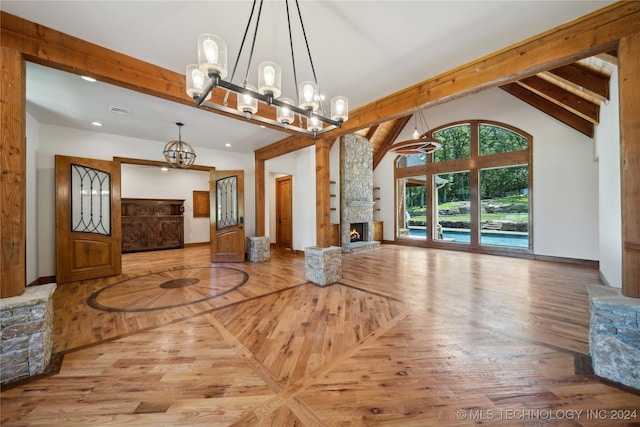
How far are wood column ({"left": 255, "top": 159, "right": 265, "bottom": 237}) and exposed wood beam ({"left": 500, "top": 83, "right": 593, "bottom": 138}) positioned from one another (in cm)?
654

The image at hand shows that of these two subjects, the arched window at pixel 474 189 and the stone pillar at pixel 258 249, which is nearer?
the stone pillar at pixel 258 249

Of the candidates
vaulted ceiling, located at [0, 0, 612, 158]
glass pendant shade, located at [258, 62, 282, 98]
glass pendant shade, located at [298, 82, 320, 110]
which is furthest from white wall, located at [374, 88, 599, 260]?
glass pendant shade, located at [258, 62, 282, 98]

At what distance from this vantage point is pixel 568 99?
176 inches

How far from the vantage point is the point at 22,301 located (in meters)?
1.76

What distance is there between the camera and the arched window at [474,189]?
622 cm

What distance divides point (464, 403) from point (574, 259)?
605 cm

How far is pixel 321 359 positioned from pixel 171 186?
8.07 metres

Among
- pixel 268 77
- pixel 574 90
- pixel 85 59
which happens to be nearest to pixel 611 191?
pixel 574 90

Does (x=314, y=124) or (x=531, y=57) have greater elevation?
(x=531, y=57)

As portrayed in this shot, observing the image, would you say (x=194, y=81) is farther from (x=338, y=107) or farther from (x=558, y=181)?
(x=558, y=181)

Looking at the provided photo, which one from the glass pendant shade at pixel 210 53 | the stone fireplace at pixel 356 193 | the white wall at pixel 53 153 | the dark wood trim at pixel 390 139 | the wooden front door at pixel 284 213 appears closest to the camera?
the glass pendant shade at pixel 210 53

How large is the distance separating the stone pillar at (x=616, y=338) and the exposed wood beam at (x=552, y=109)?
5.32 meters

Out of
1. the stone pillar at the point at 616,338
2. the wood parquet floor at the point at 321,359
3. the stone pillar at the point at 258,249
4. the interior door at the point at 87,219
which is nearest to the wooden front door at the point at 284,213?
the stone pillar at the point at 258,249

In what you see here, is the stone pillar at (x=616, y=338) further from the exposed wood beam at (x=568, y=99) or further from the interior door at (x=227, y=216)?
the interior door at (x=227, y=216)
